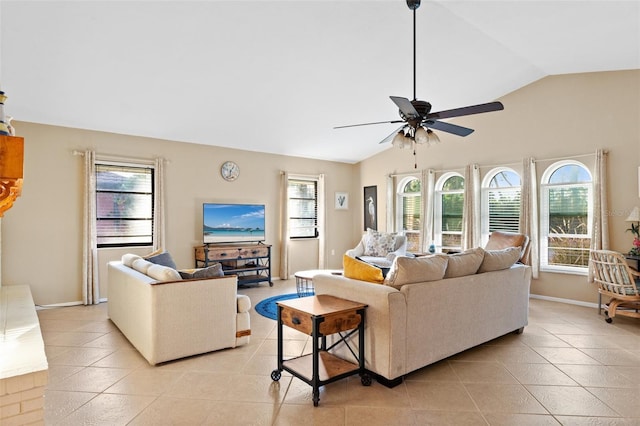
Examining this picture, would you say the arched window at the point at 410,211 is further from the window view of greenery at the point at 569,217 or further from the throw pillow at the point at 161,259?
the throw pillow at the point at 161,259

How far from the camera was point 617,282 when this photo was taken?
4562mm

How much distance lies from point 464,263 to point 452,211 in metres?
3.99

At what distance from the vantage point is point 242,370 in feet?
10.4

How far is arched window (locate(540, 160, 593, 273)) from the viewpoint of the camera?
5617mm

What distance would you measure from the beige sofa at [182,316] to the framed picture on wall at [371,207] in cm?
508

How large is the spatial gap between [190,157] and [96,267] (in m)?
2.21

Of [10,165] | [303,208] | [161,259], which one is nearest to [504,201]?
[303,208]

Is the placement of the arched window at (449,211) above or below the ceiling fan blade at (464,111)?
below

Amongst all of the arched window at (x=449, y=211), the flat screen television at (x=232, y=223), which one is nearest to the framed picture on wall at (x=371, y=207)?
the arched window at (x=449, y=211)

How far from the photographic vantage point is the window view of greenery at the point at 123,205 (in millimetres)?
5699

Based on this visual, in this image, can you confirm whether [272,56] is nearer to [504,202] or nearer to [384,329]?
[384,329]

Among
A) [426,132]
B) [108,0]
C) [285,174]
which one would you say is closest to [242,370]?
[426,132]

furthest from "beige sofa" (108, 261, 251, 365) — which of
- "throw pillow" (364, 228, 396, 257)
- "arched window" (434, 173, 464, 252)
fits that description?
"arched window" (434, 173, 464, 252)

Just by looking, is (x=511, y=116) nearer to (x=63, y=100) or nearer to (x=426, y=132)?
(x=426, y=132)
